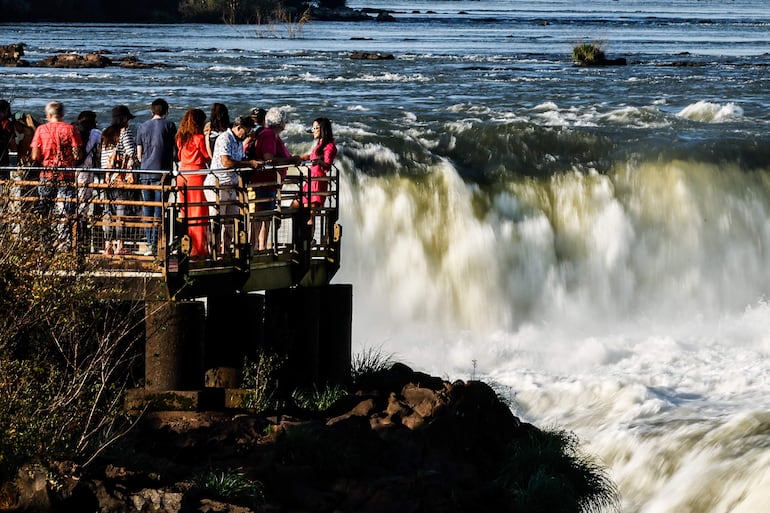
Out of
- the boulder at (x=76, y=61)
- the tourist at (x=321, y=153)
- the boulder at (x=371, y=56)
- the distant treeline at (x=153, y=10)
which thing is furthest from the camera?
the distant treeline at (x=153, y=10)

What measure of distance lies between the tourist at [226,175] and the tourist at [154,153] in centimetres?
52

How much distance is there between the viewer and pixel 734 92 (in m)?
46.5

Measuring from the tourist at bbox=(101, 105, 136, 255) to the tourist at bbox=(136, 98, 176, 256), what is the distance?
0.20 metres

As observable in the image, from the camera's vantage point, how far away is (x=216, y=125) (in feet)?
53.7

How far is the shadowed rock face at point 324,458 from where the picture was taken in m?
12.9

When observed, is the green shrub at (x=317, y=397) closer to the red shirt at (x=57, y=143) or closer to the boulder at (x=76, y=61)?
the red shirt at (x=57, y=143)

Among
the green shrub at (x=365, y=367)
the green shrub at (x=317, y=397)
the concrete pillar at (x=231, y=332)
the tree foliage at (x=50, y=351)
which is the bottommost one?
the green shrub at (x=365, y=367)

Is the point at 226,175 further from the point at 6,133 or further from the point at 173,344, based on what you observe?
the point at 6,133

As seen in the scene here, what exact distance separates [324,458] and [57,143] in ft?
14.9

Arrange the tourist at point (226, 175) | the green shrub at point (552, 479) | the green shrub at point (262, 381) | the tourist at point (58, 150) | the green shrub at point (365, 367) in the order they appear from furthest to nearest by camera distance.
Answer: the green shrub at point (365, 367) → the green shrub at point (262, 381) → the tourist at point (58, 150) → the tourist at point (226, 175) → the green shrub at point (552, 479)

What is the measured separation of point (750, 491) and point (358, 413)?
418 cm

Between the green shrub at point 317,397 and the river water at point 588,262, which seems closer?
the green shrub at point 317,397

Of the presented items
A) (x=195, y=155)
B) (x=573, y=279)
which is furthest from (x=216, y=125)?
(x=573, y=279)

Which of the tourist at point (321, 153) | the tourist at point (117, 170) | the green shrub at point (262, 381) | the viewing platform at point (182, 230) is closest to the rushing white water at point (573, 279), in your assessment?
the green shrub at point (262, 381)
